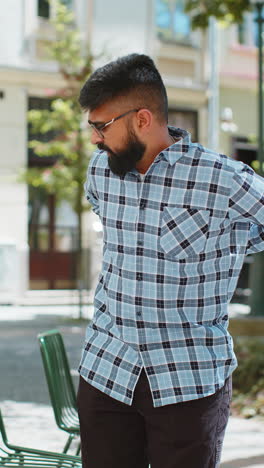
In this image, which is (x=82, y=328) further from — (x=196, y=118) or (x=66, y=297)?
(x=196, y=118)

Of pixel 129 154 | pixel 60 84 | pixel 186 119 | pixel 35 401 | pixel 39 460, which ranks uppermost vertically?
pixel 60 84

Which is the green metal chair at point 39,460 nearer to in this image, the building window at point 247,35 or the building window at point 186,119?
the building window at point 186,119

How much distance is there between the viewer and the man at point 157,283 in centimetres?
235

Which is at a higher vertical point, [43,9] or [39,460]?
[43,9]

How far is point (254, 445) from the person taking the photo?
19.4ft

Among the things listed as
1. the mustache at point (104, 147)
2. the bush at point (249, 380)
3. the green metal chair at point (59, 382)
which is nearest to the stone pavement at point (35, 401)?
the bush at point (249, 380)

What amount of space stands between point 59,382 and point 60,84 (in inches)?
680

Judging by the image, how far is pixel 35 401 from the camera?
7.62 metres

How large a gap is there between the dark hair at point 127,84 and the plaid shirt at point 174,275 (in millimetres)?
154

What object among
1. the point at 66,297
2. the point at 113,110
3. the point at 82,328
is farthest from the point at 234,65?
the point at 113,110

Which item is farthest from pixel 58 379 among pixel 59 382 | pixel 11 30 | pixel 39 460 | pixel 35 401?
pixel 11 30

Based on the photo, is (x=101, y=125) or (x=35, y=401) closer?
(x=101, y=125)

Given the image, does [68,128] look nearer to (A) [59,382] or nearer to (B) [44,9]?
(B) [44,9]

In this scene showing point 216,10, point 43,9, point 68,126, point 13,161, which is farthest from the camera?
point 43,9
